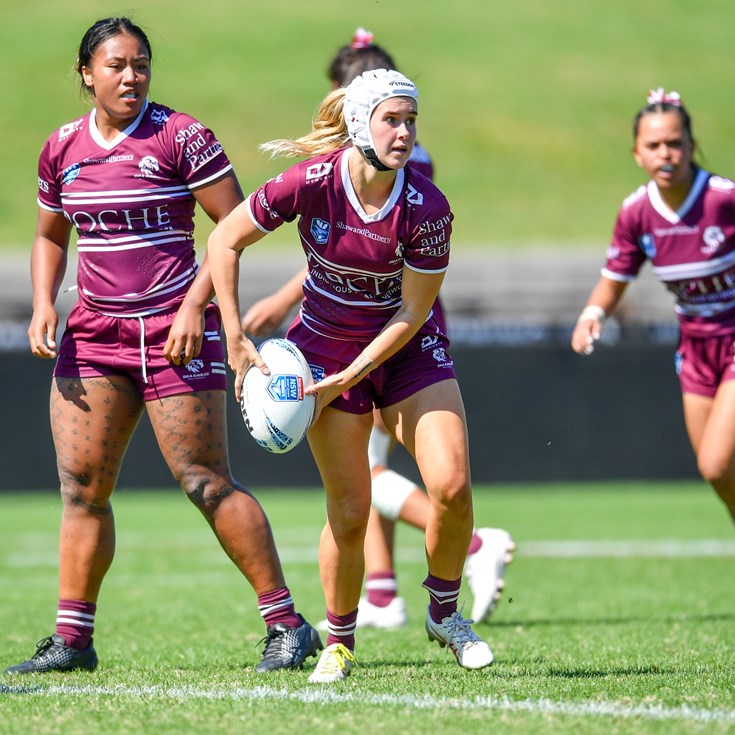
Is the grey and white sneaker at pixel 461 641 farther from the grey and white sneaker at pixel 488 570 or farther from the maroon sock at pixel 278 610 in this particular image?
the grey and white sneaker at pixel 488 570

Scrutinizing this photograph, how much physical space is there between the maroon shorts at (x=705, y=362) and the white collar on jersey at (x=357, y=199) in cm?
232

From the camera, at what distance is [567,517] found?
39.5 feet

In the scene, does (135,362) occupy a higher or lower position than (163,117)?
lower

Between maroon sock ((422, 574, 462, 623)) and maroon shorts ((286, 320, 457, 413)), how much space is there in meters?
0.67

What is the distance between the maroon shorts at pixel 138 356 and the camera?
15.9 ft

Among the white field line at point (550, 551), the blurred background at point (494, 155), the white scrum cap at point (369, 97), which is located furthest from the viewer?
the blurred background at point (494, 155)

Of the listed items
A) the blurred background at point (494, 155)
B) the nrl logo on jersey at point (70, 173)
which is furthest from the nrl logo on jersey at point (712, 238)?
the blurred background at point (494, 155)

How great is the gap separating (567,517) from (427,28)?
32353 mm

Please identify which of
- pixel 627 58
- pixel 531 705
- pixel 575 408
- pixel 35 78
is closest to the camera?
pixel 531 705

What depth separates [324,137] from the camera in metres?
4.76

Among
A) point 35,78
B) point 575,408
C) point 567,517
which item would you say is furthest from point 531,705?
point 35,78

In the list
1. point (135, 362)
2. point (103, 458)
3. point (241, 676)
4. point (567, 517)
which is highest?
point (135, 362)

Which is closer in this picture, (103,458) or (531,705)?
(531,705)

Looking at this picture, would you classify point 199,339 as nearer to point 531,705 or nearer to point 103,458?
point 103,458
